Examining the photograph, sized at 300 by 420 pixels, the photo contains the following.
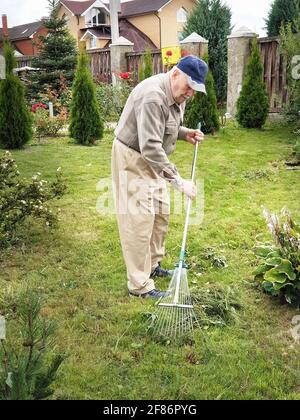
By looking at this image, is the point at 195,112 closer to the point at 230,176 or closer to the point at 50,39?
the point at 230,176

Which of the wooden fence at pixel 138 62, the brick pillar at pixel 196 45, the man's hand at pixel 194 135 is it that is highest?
the brick pillar at pixel 196 45

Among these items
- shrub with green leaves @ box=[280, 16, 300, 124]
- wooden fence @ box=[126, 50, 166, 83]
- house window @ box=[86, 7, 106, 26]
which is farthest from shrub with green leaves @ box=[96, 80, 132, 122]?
house window @ box=[86, 7, 106, 26]

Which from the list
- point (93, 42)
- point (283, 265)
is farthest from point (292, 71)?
point (93, 42)

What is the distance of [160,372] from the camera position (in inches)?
111

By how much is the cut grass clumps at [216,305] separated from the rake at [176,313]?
77 millimetres

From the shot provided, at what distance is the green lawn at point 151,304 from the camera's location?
272cm

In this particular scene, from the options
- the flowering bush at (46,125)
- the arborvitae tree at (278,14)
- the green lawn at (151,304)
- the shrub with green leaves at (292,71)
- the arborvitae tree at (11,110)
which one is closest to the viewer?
the green lawn at (151,304)

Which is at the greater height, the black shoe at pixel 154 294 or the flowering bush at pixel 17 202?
the flowering bush at pixel 17 202

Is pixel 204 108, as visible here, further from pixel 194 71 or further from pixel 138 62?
pixel 194 71

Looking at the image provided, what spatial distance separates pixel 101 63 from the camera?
15688 millimetres

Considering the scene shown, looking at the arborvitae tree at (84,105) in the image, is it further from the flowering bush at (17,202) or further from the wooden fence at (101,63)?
the wooden fence at (101,63)

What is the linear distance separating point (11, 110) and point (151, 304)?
615 cm

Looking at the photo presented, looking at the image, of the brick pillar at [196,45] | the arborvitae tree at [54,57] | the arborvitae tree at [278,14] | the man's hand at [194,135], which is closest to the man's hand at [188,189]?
the man's hand at [194,135]

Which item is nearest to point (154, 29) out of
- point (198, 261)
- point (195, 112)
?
point (195, 112)
